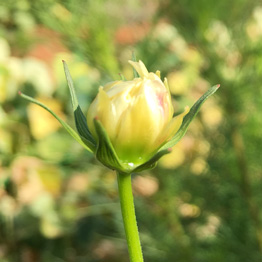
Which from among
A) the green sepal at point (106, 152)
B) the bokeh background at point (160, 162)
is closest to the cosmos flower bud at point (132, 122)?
the green sepal at point (106, 152)

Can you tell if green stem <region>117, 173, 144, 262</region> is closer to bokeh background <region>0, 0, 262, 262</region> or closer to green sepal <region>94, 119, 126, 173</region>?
green sepal <region>94, 119, 126, 173</region>

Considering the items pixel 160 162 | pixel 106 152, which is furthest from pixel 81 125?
pixel 160 162

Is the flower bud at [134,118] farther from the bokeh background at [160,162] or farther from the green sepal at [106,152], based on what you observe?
the bokeh background at [160,162]

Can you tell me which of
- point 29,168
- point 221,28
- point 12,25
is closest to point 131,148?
point 221,28

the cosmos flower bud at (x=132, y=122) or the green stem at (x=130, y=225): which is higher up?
the cosmos flower bud at (x=132, y=122)

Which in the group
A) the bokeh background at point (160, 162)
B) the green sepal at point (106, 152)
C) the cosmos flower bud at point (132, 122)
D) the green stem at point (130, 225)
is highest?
the bokeh background at point (160, 162)

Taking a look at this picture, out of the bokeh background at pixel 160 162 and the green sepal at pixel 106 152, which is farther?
the bokeh background at pixel 160 162

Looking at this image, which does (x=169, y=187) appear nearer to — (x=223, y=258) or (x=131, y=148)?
(x=223, y=258)

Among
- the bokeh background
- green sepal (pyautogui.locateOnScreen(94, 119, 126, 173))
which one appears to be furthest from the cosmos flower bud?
the bokeh background
